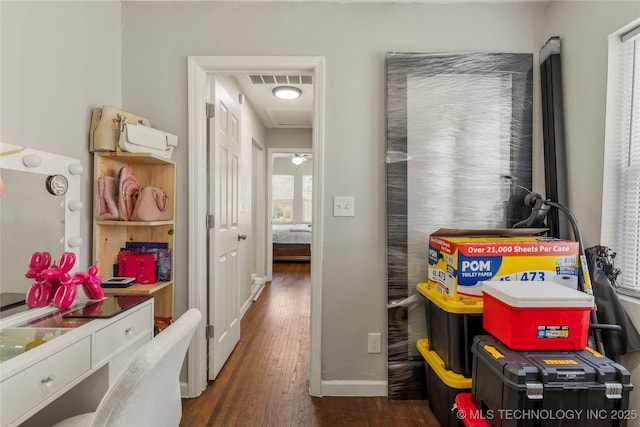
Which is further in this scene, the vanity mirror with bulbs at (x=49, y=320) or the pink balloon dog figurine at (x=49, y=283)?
the pink balloon dog figurine at (x=49, y=283)

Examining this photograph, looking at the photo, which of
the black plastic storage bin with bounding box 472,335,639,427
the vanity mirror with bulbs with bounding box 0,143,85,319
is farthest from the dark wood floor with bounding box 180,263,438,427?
the vanity mirror with bulbs with bounding box 0,143,85,319

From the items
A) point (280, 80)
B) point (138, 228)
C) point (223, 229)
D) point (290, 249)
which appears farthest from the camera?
point (290, 249)

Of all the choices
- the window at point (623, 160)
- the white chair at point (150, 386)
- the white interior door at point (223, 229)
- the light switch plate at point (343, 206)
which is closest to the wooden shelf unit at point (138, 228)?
the white interior door at point (223, 229)

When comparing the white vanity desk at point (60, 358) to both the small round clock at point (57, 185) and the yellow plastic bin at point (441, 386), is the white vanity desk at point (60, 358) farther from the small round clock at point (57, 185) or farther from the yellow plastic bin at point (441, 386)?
the yellow plastic bin at point (441, 386)

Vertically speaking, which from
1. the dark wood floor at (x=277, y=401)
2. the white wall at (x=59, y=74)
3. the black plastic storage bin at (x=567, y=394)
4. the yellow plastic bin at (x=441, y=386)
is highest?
the white wall at (x=59, y=74)

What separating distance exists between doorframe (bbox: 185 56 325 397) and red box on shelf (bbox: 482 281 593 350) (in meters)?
1.09

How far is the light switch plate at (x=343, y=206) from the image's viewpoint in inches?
83.0

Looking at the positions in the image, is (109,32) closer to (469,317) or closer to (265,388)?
(265,388)

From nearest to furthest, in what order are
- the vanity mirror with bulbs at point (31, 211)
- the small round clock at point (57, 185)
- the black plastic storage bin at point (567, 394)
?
1. the black plastic storage bin at point (567, 394)
2. the vanity mirror with bulbs at point (31, 211)
3. the small round clock at point (57, 185)

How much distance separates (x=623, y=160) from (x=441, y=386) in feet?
4.75

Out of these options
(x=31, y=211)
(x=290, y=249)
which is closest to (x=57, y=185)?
Result: (x=31, y=211)

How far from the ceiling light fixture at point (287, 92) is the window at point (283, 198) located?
5.70 m

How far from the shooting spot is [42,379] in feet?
3.34

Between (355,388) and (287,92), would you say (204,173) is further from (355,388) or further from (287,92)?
(287,92)
